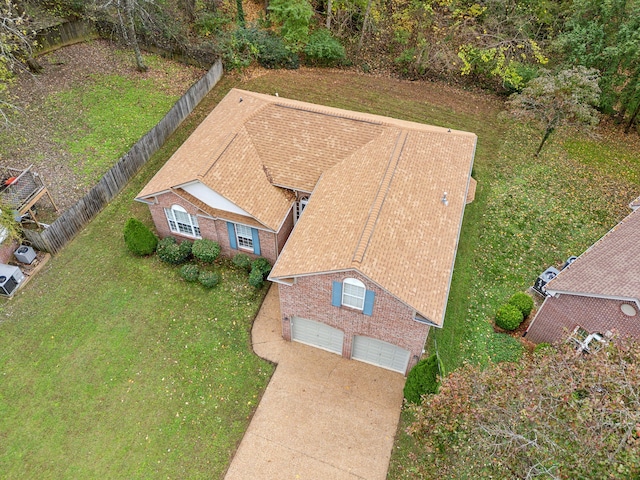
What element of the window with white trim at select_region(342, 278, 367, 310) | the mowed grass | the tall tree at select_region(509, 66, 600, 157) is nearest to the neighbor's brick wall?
the mowed grass

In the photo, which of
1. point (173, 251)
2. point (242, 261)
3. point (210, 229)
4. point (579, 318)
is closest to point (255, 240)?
point (242, 261)

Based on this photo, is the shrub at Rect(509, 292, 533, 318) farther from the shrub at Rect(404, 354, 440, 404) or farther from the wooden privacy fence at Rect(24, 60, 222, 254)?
the wooden privacy fence at Rect(24, 60, 222, 254)

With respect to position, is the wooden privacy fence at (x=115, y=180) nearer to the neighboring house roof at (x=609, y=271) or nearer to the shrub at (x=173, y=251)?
the shrub at (x=173, y=251)

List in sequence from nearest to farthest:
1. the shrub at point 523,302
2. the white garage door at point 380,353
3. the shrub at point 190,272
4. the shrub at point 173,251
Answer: the white garage door at point 380,353, the shrub at point 523,302, the shrub at point 190,272, the shrub at point 173,251

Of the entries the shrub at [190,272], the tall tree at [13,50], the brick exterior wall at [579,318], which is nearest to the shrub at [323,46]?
the tall tree at [13,50]

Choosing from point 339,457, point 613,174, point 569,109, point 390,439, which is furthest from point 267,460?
point 613,174

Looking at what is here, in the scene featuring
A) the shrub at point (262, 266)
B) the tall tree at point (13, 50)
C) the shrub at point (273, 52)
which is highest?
the tall tree at point (13, 50)

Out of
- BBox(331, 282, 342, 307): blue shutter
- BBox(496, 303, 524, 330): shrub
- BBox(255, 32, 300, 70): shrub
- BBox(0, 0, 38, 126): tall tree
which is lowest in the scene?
BBox(496, 303, 524, 330): shrub
